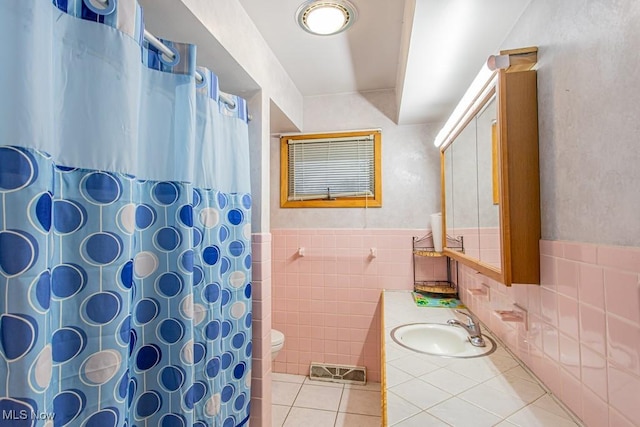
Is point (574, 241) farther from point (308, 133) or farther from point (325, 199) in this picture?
point (308, 133)

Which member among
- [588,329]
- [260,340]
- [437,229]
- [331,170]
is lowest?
[260,340]

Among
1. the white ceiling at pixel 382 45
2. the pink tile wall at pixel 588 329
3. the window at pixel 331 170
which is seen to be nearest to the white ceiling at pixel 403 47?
the white ceiling at pixel 382 45

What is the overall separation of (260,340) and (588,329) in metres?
1.33

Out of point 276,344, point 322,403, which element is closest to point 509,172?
point 276,344

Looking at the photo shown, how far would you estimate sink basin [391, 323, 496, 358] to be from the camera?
1387 millimetres

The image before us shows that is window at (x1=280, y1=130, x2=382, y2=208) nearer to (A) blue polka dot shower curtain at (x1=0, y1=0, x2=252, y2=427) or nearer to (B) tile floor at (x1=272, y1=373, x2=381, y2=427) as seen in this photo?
(A) blue polka dot shower curtain at (x1=0, y1=0, x2=252, y2=427)

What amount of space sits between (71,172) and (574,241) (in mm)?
1231

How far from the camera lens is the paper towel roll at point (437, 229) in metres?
2.07

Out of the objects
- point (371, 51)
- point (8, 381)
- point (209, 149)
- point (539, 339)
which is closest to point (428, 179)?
point (371, 51)

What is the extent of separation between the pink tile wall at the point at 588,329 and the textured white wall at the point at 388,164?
49.4 inches

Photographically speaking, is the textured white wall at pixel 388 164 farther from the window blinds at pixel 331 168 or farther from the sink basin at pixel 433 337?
the sink basin at pixel 433 337

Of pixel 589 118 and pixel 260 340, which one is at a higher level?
pixel 589 118

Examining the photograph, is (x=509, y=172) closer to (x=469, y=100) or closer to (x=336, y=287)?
(x=469, y=100)

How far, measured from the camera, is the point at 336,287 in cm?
230
